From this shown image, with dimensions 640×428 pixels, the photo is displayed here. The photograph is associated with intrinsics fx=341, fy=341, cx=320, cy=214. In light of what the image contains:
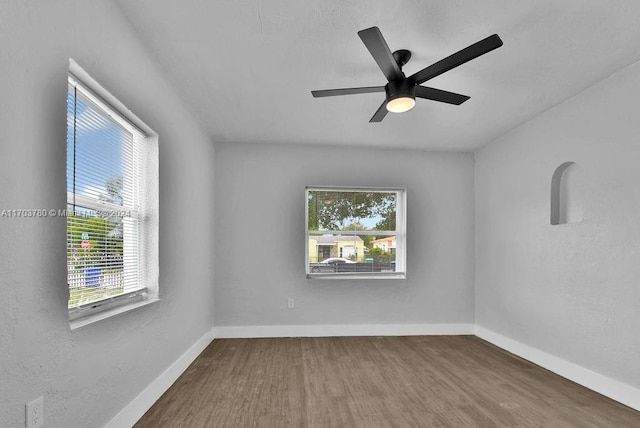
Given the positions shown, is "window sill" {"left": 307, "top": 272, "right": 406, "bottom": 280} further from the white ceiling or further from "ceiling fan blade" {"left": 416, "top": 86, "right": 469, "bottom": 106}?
"ceiling fan blade" {"left": 416, "top": 86, "right": 469, "bottom": 106}

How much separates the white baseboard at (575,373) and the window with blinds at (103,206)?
3547mm

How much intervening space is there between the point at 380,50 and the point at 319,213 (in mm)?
2782

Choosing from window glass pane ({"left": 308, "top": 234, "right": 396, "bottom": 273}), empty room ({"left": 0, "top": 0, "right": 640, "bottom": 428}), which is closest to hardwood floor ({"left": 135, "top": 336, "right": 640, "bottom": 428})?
empty room ({"left": 0, "top": 0, "right": 640, "bottom": 428})

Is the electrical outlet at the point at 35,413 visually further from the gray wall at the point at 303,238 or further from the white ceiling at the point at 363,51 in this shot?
the gray wall at the point at 303,238

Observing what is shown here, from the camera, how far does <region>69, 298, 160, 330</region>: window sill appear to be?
5.24 ft

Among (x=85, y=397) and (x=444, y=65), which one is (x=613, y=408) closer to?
(x=444, y=65)

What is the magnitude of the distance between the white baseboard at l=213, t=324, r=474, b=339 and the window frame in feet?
2.11

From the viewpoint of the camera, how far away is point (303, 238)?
14.4 feet

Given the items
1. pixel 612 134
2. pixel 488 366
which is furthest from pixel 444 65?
pixel 488 366

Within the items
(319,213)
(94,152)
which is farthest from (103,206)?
(319,213)

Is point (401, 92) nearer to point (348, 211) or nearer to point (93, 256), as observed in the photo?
point (93, 256)

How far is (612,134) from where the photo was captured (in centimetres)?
266

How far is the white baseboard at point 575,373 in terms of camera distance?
2479 millimetres

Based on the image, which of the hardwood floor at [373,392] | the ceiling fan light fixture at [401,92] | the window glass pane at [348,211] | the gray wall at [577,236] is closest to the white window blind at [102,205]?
the hardwood floor at [373,392]
